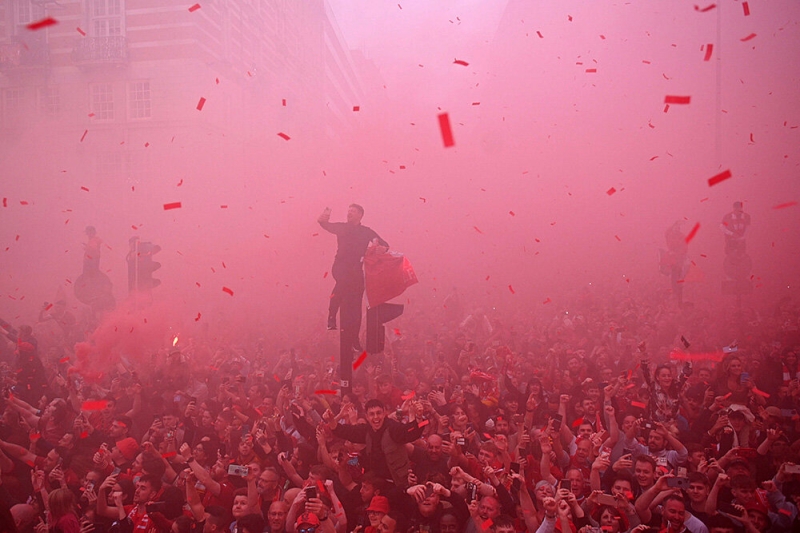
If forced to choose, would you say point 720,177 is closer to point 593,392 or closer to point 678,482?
point 593,392

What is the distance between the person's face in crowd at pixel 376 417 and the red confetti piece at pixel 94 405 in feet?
13.5

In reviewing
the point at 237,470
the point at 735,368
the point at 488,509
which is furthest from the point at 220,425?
the point at 735,368

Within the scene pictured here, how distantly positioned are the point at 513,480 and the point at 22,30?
92.0 ft

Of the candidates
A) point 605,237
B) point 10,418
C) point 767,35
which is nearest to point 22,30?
point 10,418

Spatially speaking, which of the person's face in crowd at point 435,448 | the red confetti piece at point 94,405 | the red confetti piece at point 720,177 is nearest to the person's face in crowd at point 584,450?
the person's face in crowd at point 435,448

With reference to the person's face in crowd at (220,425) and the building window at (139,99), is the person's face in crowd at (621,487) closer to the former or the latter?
the person's face in crowd at (220,425)

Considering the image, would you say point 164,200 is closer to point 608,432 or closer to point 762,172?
point 608,432

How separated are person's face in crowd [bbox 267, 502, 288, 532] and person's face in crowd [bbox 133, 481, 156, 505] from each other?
1176 millimetres

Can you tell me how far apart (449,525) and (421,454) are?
3.12 ft

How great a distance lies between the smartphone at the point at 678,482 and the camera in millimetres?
4707

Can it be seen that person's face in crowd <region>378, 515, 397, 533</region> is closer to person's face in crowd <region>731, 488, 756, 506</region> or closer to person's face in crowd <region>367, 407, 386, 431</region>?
person's face in crowd <region>367, 407, 386, 431</region>

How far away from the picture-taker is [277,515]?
188 inches

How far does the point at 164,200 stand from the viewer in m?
25.1

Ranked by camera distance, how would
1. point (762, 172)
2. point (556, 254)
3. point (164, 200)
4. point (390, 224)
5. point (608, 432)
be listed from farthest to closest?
point (390, 224), point (556, 254), point (164, 200), point (762, 172), point (608, 432)
